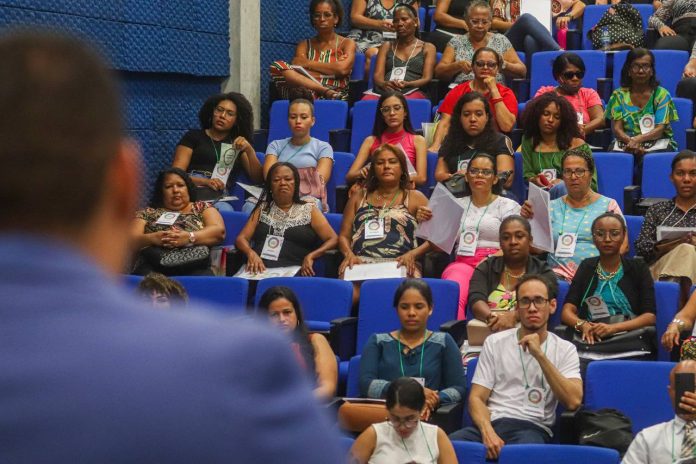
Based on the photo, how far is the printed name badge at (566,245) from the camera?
5.62 meters

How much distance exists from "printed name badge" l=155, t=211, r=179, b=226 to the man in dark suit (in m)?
5.44

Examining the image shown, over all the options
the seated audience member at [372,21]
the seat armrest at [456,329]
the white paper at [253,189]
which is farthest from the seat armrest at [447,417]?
the seated audience member at [372,21]

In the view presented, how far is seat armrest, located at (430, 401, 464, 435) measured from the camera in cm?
452

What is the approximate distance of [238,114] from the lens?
7160 mm

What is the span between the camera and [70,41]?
68 centimetres

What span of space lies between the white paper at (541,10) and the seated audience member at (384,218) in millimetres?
2997

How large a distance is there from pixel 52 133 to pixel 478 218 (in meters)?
5.26

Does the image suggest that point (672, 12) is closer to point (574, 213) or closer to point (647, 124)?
point (647, 124)

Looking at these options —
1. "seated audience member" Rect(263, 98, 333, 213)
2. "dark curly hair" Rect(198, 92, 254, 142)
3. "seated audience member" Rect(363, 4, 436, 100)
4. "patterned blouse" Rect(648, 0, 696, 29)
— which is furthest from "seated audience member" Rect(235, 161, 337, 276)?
"patterned blouse" Rect(648, 0, 696, 29)

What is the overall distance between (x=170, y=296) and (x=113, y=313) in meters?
4.35

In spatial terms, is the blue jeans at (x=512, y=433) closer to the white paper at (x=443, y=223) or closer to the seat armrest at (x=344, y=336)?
the seat armrest at (x=344, y=336)

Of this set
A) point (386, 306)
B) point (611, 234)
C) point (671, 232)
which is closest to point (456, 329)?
point (386, 306)

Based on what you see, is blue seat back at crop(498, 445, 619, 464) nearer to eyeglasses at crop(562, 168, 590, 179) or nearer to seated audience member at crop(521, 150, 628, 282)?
seated audience member at crop(521, 150, 628, 282)

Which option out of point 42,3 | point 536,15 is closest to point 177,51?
point 42,3
